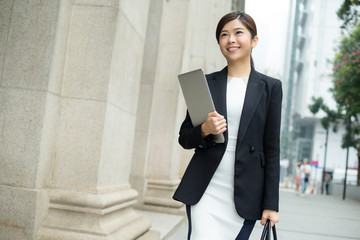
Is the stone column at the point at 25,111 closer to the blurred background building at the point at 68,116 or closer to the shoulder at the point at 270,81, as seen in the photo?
the blurred background building at the point at 68,116

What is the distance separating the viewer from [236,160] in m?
2.33

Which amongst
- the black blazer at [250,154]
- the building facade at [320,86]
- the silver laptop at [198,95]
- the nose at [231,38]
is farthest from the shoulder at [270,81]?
the building facade at [320,86]

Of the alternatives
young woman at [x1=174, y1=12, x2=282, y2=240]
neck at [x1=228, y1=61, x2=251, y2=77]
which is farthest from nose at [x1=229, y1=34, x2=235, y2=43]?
neck at [x1=228, y1=61, x2=251, y2=77]

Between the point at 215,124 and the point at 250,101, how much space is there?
12.5 inches

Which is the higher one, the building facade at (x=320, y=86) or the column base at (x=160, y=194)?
the building facade at (x=320, y=86)

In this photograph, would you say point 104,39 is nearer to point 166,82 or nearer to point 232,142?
point 232,142

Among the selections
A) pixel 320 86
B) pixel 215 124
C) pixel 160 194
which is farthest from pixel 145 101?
pixel 320 86

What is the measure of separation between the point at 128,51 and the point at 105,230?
1.94m

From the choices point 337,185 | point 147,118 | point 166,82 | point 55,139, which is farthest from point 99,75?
point 337,185

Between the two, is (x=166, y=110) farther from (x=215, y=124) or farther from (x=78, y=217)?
(x=215, y=124)

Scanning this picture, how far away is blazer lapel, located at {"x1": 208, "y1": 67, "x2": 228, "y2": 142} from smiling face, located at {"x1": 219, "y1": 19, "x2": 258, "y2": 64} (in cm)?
13

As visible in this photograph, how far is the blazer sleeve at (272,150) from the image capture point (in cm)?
235

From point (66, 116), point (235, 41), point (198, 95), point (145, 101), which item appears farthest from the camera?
point (145, 101)

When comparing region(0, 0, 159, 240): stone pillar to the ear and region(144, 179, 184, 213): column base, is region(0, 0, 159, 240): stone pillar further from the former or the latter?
region(144, 179, 184, 213): column base
